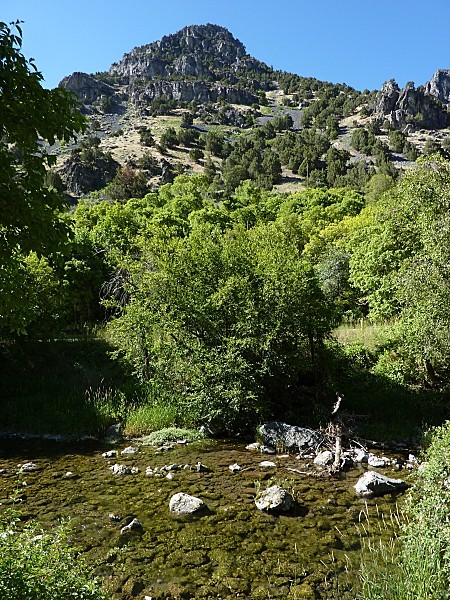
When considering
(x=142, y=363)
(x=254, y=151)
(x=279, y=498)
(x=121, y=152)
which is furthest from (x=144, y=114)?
(x=279, y=498)

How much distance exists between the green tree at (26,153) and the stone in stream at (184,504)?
5.71 m

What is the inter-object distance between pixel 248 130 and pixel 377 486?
144562 millimetres

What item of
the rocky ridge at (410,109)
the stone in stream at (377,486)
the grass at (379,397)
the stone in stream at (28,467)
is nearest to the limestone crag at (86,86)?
the rocky ridge at (410,109)

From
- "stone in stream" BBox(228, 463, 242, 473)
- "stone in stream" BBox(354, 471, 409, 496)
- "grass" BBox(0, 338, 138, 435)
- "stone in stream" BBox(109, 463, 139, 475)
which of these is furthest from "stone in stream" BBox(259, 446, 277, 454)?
"grass" BBox(0, 338, 138, 435)

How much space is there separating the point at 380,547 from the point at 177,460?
6.43 metres

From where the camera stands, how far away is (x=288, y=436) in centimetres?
1263

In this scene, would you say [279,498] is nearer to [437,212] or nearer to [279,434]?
[279,434]

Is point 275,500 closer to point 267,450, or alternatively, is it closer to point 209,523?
point 209,523

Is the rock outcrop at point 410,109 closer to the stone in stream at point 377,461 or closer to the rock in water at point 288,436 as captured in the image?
the rock in water at point 288,436

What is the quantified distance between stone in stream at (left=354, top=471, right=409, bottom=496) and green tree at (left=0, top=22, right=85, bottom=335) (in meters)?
8.13

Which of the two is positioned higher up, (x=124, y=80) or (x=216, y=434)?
(x=124, y=80)

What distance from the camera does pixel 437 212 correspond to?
577 inches

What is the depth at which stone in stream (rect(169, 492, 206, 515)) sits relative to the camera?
8.50 metres

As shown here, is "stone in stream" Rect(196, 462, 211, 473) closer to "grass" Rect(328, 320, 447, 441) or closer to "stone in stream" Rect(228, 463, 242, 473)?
"stone in stream" Rect(228, 463, 242, 473)
